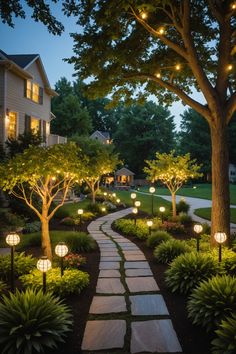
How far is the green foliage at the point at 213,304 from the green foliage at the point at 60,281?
2418mm

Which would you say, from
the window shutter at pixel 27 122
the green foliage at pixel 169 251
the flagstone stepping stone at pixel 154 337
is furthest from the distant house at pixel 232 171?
the flagstone stepping stone at pixel 154 337

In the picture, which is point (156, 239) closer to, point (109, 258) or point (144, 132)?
point (109, 258)

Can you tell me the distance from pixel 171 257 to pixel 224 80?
18.6ft

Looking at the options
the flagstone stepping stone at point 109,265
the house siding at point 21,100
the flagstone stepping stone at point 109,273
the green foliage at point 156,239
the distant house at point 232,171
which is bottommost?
the flagstone stepping stone at point 109,273

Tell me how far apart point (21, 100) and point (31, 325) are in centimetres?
1723

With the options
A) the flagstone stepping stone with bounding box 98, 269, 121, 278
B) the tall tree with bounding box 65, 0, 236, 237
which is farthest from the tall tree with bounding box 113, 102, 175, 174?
the flagstone stepping stone with bounding box 98, 269, 121, 278

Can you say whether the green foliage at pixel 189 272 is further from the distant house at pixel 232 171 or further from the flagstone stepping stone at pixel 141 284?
the distant house at pixel 232 171

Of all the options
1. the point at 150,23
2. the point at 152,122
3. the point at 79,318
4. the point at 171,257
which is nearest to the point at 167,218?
the point at 171,257

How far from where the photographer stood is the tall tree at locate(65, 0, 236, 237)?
9.04m

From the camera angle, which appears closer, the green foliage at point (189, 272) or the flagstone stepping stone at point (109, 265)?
the green foliage at point (189, 272)

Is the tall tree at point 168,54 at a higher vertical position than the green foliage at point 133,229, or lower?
higher

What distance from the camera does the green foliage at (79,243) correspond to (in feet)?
32.2

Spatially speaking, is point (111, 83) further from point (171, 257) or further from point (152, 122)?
point (152, 122)

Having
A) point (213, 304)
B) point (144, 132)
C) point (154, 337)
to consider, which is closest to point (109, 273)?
point (154, 337)
